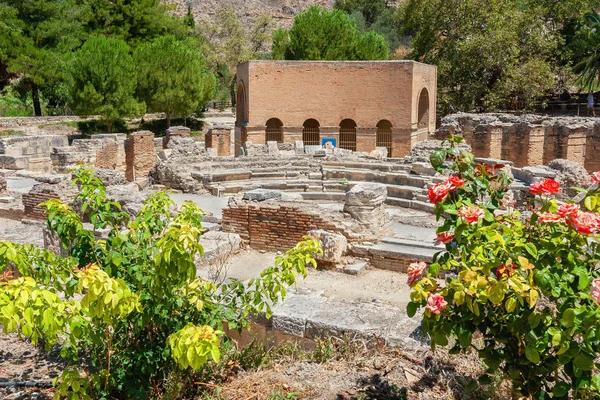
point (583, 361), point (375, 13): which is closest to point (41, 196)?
point (583, 361)

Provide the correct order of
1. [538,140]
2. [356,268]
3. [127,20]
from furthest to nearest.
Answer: [127,20], [538,140], [356,268]

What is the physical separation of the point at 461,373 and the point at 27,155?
19544 mm

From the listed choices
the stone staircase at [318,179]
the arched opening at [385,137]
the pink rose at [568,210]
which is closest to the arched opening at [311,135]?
the arched opening at [385,137]

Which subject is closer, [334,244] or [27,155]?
[334,244]

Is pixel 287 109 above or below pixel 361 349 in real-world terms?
above

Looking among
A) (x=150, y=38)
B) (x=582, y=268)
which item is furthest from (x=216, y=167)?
(x=150, y=38)

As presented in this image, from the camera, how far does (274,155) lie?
20.3 meters

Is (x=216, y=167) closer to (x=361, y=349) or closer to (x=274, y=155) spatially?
(x=274, y=155)

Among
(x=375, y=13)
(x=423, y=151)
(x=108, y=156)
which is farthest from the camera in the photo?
(x=375, y=13)

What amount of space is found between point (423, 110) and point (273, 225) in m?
22.0

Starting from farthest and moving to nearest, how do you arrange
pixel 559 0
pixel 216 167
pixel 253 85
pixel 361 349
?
pixel 559 0 → pixel 253 85 → pixel 216 167 → pixel 361 349

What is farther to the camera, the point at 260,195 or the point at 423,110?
the point at 423,110

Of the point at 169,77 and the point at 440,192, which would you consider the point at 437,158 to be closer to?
the point at 440,192

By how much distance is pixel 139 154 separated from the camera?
63.1 ft
